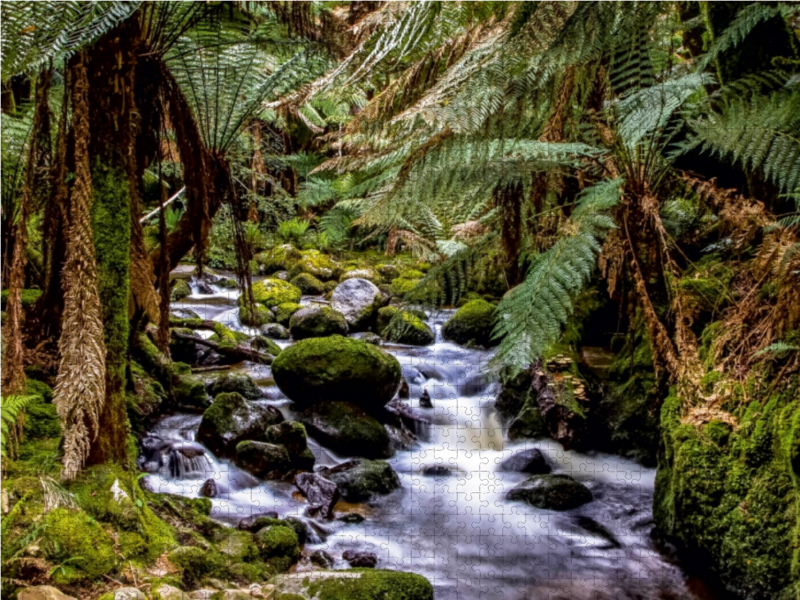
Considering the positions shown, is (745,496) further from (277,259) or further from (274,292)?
(277,259)

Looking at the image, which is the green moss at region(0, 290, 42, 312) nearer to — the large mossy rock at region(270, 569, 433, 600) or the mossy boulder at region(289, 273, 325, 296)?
the large mossy rock at region(270, 569, 433, 600)

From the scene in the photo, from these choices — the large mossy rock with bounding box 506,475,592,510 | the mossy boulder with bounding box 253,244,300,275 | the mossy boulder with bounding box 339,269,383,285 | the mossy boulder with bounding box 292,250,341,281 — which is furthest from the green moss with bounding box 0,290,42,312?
the mossy boulder with bounding box 253,244,300,275

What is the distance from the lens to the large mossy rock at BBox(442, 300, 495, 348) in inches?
221

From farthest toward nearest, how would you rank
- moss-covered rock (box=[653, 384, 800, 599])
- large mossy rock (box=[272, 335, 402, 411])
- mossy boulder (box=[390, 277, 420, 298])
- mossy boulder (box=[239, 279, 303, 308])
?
1. mossy boulder (box=[390, 277, 420, 298])
2. mossy boulder (box=[239, 279, 303, 308])
3. large mossy rock (box=[272, 335, 402, 411])
4. moss-covered rock (box=[653, 384, 800, 599])

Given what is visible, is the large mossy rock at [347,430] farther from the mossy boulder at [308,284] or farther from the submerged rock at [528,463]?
the mossy boulder at [308,284]

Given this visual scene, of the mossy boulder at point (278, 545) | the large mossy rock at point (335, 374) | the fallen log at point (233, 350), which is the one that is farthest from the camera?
the fallen log at point (233, 350)

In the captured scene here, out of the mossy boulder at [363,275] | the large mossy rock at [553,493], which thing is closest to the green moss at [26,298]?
the large mossy rock at [553,493]

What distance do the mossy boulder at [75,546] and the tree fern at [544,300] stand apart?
1.19m

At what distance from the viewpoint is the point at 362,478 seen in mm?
3447

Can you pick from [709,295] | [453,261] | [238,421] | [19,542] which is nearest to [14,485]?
[19,542]

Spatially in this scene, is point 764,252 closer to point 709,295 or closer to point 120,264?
point 709,295

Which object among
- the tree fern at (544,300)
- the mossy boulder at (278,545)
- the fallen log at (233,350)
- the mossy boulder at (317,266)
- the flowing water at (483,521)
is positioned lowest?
the flowing water at (483,521)

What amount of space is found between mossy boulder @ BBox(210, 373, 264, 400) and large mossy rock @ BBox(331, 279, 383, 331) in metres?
2.00

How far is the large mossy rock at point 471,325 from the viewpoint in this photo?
561cm
